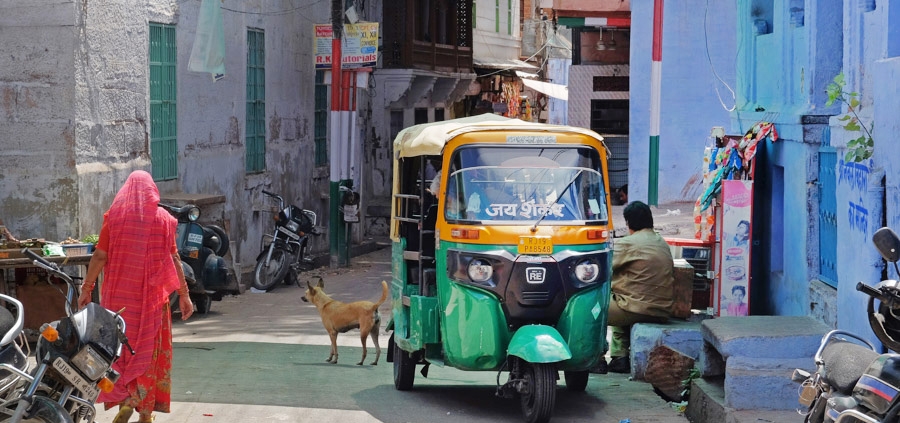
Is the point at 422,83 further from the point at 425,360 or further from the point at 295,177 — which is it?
the point at 425,360

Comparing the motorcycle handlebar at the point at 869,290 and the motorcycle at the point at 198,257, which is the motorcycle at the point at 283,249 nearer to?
the motorcycle at the point at 198,257

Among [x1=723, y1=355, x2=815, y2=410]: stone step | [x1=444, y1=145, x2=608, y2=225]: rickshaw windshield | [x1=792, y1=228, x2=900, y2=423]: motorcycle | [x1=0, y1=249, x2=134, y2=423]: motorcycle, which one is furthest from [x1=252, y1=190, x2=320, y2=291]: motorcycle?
[x1=792, y1=228, x2=900, y2=423]: motorcycle

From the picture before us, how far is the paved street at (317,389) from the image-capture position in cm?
879

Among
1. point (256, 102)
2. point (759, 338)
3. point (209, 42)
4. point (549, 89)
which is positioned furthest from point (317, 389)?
point (549, 89)

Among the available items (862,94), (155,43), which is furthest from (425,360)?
(155,43)

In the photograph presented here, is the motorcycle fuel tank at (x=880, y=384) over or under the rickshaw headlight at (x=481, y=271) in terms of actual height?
under

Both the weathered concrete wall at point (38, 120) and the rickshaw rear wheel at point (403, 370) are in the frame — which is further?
the weathered concrete wall at point (38, 120)

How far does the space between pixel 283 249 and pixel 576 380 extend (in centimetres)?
820

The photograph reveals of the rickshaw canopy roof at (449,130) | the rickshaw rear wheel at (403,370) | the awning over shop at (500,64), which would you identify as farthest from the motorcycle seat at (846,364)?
the awning over shop at (500,64)

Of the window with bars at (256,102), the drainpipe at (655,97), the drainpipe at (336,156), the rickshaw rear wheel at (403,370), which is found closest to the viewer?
the rickshaw rear wheel at (403,370)

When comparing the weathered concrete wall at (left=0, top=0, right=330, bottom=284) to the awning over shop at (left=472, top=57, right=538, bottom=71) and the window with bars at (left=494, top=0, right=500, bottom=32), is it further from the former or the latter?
the window with bars at (left=494, top=0, right=500, bottom=32)

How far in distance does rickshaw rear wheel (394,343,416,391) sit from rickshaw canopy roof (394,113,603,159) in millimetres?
1549

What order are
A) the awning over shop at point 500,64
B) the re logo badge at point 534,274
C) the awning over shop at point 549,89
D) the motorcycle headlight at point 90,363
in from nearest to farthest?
the motorcycle headlight at point 90,363
the re logo badge at point 534,274
the awning over shop at point 549,89
the awning over shop at point 500,64

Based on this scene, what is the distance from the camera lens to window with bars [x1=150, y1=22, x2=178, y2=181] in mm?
15133
